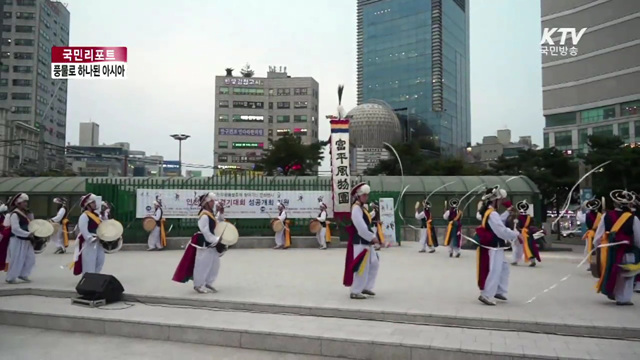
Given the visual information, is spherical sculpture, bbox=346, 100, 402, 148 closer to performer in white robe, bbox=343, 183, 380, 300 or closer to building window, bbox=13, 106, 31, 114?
building window, bbox=13, 106, 31, 114

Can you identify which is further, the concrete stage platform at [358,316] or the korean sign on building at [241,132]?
the korean sign on building at [241,132]

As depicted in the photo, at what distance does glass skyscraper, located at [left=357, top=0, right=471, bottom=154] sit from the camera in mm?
119562

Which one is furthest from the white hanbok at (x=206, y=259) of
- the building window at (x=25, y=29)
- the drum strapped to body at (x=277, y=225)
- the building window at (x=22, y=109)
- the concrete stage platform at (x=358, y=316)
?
the building window at (x=25, y=29)

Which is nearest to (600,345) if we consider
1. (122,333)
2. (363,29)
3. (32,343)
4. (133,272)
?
(122,333)

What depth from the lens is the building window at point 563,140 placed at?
56.7 metres

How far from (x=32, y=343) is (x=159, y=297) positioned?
5.96 feet

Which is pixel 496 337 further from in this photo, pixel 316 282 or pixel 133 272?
pixel 133 272

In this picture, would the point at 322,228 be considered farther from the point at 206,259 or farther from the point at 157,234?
the point at 206,259

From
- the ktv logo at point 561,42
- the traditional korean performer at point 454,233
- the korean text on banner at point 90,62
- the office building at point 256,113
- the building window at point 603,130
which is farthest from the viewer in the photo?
the office building at point 256,113

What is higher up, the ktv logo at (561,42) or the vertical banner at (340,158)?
the ktv logo at (561,42)

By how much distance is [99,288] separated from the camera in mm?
6992

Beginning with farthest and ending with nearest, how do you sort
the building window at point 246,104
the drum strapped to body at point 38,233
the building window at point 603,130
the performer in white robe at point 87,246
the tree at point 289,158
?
the building window at point 246,104, the building window at point 603,130, the tree at point 289,158, the drum strapped to body at point 38,233, the performer in white robe at point 87,246

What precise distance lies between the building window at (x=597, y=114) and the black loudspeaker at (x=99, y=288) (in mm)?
57638

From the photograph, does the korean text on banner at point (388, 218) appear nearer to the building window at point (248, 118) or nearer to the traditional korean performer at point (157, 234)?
the traditional korean performer at point (157, 234)
